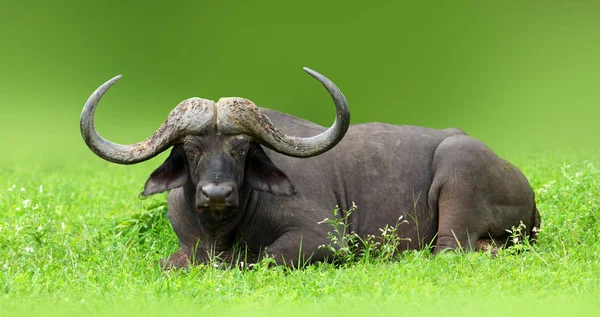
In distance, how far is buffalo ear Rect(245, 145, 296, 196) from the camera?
320 inches

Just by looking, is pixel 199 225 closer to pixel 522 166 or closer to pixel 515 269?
pixel 515 269

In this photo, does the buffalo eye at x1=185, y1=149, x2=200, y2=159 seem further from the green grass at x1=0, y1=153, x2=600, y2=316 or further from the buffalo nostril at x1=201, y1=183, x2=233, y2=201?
the green grass at x1=0, y1=153, x2=600, y2=316

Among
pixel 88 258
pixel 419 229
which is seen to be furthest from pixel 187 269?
pixel 419 229

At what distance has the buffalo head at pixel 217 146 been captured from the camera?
25.0 ft

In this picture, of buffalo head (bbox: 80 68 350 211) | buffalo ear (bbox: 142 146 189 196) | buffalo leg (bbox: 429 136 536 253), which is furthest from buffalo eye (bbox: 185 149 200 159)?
buffalo leg (bbox: 429 136 536 253)

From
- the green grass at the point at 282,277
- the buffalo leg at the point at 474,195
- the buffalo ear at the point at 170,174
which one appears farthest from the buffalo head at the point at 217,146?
the buffalo leg at the point at 474,195

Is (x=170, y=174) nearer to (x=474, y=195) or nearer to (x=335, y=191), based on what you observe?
(x=335, y=191)

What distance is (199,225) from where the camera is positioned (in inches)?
323

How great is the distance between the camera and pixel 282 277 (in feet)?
24.0

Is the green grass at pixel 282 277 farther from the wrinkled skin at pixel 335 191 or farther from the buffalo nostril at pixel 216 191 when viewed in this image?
the buffalo nostril at pixel 216 191

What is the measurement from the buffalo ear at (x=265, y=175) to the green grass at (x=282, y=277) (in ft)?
2.25

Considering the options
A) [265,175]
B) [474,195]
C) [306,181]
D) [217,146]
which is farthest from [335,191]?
[217,146]

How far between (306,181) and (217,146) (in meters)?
1.12

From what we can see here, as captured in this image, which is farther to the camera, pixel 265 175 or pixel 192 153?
pixel 265 175
